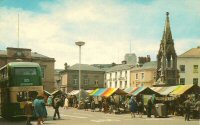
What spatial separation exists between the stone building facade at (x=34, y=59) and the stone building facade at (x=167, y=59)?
24819 mm

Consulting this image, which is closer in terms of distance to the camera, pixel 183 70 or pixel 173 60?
pixel 173 60

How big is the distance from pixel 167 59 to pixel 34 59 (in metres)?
27.6

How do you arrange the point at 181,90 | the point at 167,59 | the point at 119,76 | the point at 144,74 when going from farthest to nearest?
the point at 119,76, the point at 144,74, the point at 167,59, the point at 181,90

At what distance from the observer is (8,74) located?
26.0m

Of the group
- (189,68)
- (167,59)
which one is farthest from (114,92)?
(189,68)

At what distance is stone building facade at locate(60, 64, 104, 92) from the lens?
97.2 metres

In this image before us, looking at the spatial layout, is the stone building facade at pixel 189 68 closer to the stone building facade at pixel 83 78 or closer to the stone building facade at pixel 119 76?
the stone building facade at pixel 119 76

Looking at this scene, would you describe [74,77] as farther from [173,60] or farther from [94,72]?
[173,60]

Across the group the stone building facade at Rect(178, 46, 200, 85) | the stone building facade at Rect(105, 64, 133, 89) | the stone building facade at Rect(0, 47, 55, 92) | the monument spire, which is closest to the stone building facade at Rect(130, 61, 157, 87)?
the stone building facade at Rect(105, 64, 133, 89)

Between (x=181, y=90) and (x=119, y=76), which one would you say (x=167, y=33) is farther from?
(x=119, y=76)

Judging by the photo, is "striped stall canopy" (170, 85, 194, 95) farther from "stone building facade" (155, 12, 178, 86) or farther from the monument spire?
the monument spire

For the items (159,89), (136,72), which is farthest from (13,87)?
(136,72)

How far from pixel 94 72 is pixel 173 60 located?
136 ft

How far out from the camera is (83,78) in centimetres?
9812
